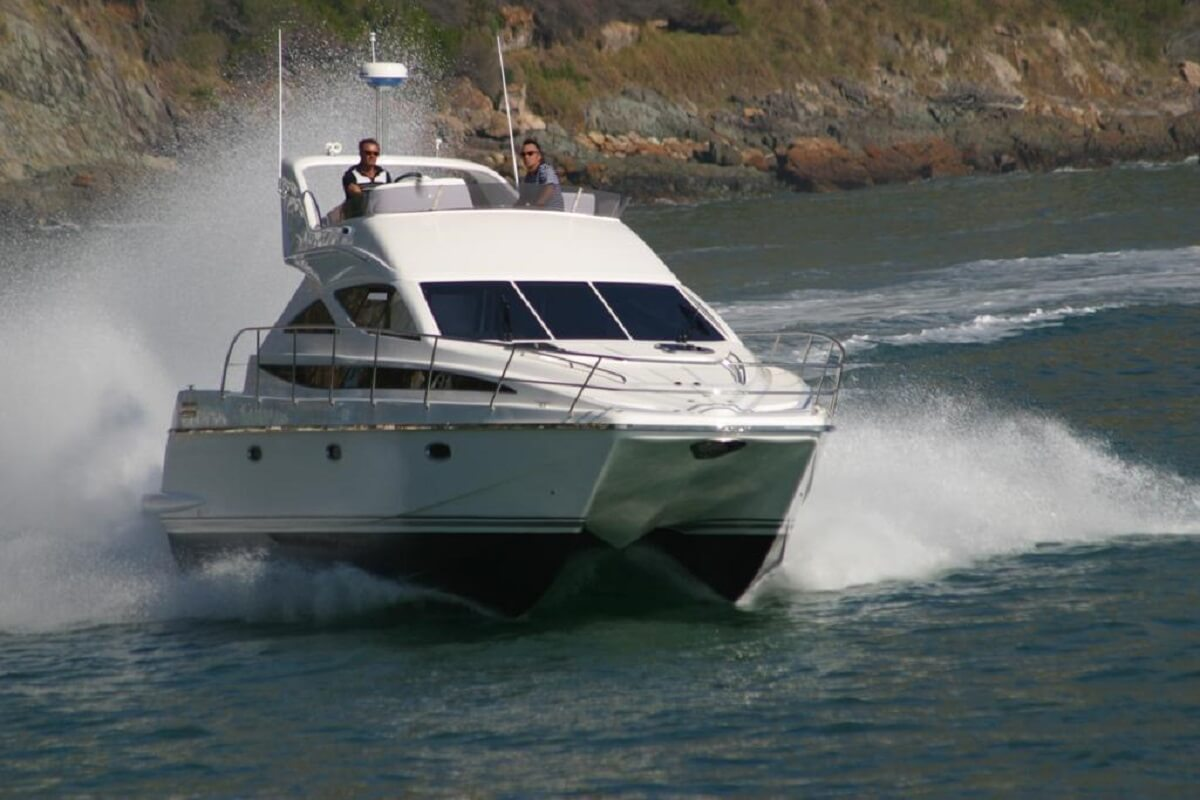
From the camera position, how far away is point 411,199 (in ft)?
45.6

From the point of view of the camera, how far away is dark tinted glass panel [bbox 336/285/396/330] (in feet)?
41.8

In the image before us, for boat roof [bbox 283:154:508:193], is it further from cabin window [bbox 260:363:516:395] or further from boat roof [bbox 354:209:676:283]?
cabin window [bbox 260:363:516:395]

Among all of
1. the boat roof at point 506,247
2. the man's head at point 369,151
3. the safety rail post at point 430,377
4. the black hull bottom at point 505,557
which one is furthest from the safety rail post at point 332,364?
the man's head at point 369,151

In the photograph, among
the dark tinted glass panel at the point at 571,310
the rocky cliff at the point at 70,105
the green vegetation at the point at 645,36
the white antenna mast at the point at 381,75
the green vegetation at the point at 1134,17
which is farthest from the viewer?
the green vegetation at the point at 1134,17

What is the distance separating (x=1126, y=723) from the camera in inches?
391

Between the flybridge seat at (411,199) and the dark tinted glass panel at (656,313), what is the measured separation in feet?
5.23

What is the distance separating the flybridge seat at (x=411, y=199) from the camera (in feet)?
45.4

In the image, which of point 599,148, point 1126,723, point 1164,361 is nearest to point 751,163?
point 599,148

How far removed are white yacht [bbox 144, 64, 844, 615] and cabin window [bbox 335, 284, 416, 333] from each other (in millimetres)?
18

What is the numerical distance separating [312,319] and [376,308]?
36.8 inches

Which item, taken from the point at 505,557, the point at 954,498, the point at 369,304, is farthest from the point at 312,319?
the point at 954,498

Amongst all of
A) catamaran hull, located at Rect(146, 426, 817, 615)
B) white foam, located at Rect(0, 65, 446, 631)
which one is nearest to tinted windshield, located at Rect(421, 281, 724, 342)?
catamaran hull, located at Rect(146, 426, 817, 615)

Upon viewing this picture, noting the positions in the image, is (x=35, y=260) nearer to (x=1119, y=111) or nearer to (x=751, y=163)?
(x=751, y=163)

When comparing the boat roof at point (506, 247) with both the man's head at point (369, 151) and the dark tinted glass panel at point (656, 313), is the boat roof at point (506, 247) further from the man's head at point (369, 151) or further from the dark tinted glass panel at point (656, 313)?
the man's head at point (369, 151)
